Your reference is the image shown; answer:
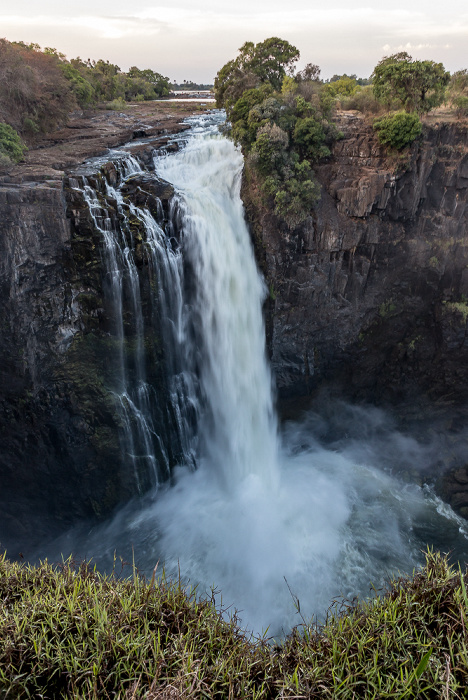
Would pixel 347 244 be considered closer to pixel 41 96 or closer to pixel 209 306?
pixel 209 306

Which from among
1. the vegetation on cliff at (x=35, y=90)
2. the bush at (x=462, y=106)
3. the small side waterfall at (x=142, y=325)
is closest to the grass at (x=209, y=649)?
the small side waterfall at (x=142, y=325)

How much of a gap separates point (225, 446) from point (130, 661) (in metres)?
13.6

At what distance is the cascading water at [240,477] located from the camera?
1445 cm

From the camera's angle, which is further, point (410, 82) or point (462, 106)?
point (462, 106)

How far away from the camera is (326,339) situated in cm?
2058

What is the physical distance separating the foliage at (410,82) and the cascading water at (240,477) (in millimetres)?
7851

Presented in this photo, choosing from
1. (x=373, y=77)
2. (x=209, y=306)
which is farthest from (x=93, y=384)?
(x=373, y=77)

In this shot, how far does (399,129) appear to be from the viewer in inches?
690

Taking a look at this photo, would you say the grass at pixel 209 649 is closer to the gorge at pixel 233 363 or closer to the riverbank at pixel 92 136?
the gorge at pixel 233 363

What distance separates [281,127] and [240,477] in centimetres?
1628

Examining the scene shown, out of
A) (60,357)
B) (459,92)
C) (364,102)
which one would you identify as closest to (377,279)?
(364,102)

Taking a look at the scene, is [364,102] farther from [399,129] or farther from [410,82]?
[399,129]

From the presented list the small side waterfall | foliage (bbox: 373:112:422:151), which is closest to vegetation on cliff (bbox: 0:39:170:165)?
the small side waterfall

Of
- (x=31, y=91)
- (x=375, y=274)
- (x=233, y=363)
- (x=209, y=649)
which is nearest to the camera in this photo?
(x=209, y=649)
